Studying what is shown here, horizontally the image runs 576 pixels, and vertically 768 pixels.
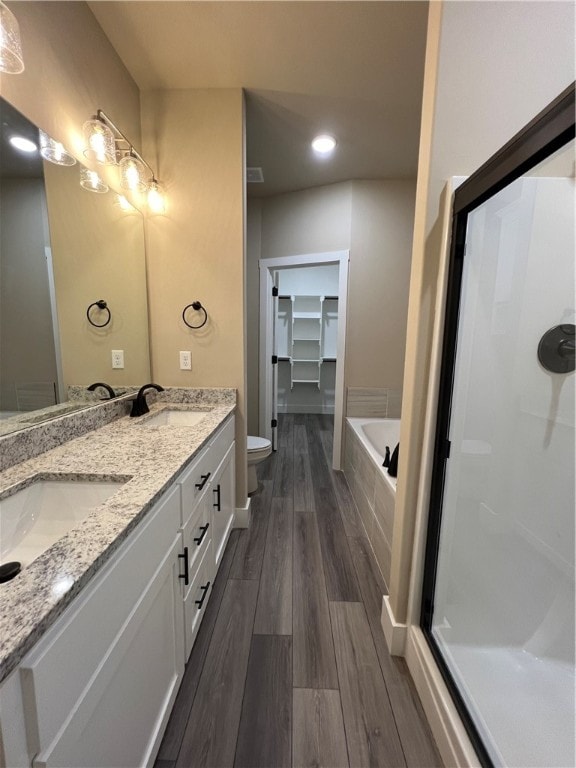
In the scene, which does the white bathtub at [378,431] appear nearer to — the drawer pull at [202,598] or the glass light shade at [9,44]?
the drawer pull at [202,598]

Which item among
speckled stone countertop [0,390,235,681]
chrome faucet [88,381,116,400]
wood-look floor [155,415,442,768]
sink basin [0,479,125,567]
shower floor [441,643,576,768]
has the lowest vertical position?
wood-look floor [155,415,442,768]

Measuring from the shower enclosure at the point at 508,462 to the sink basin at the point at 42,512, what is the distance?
1231 mm

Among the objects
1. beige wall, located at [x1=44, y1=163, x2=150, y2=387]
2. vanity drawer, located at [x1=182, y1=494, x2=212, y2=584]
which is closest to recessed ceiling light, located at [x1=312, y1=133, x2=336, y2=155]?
beige wall, located at [x1=44, y1=163, x2=150, y2=387]

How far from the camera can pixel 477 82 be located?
1.04m

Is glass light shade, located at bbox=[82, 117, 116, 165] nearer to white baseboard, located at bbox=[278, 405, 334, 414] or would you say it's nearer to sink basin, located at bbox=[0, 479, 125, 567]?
sink basin, located at bbox=[0, 479, 125, 567]

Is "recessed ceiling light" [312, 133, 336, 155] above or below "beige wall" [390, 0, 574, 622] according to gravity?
above

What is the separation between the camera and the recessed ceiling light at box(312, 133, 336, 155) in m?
2.28

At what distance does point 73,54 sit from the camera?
53.6 inches

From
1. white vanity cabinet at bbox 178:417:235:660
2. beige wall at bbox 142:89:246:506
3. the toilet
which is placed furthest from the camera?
the toilet

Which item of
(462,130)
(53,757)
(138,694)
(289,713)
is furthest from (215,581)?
(462,130)

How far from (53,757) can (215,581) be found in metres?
1.26

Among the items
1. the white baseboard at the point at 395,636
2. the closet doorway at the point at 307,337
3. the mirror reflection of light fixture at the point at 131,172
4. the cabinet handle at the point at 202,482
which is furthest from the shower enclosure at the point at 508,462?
the closet doorway at the point at 307,337

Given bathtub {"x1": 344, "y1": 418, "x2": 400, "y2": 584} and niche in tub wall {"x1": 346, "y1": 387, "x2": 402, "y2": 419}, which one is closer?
bathtub {"x1": 344, "y1": 418, "x2": 400, "y2": 584}

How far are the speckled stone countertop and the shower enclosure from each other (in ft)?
3.38
